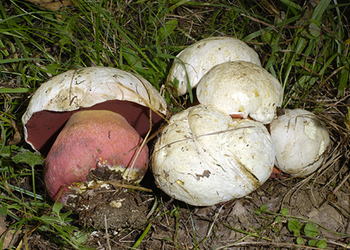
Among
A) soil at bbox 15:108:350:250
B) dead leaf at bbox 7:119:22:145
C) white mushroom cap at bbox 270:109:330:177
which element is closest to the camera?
soil at bbox 15:108:350:250

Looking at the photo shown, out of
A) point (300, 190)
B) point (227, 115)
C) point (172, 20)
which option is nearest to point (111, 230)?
point (227, 115)

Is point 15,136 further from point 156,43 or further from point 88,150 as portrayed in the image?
point 156,43

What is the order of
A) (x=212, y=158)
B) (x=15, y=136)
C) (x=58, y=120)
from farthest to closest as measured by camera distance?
(x=15, y=136)
(x=58, y=120)
(x=212, y=158)

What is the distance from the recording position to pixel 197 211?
6.49 feet

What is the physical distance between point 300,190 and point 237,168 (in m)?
0.83

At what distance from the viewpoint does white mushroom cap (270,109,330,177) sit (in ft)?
6.20

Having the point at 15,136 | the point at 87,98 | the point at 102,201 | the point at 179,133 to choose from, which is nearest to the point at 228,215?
the point at 179,133

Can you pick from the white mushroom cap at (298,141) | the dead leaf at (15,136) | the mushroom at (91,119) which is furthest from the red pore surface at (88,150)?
the white mushroom cap at (298,141)

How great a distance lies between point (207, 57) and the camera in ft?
6.35

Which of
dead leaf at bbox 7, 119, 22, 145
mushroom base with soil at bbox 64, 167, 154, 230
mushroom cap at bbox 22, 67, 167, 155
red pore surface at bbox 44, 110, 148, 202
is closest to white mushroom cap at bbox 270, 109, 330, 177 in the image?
mushroom cap at bbox 22, 67, 167, 155

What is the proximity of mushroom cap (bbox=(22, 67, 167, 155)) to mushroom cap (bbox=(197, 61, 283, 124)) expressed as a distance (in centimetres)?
34

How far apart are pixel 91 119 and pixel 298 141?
4.41 ft

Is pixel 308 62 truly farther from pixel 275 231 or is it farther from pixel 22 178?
pixel 22 178

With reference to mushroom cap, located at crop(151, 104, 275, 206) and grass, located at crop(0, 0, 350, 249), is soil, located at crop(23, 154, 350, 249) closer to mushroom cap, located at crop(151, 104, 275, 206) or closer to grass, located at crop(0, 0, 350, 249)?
mushroom cap, located at crop(151, 104, 275, 206)
